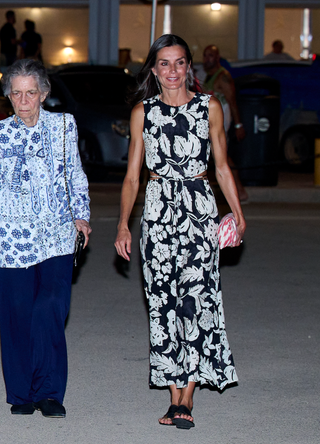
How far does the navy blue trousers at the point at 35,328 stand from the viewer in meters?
4.38

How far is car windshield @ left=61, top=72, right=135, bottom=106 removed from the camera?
1514cm

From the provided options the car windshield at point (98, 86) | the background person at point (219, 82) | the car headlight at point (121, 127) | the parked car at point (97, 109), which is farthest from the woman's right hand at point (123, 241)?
the car windshield at point (98, 86)

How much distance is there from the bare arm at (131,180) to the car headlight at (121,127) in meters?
9.89

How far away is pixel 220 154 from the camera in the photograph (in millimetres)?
4426

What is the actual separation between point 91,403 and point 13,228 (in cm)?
107

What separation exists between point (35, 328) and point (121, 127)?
33.5 ft

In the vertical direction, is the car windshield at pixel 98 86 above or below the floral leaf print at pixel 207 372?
above

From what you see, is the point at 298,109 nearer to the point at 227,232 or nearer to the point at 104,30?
the point at 104,30

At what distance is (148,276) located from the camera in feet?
14.6

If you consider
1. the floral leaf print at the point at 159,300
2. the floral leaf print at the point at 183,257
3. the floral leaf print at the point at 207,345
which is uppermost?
the floral leaf print at the point at 183,257

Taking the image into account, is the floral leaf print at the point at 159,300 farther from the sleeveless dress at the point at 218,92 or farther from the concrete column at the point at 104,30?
the concrete column at the point at 104,30

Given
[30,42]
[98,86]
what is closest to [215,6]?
[30,42]

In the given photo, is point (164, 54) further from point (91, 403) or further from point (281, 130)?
point (281, 130)

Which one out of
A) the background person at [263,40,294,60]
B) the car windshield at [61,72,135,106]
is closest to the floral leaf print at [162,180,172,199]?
the car windshield at [61,72,135,106]
